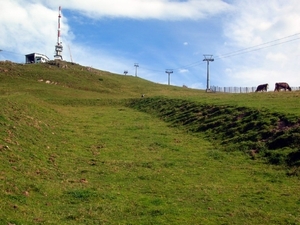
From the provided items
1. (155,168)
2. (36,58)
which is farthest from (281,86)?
(36,58)

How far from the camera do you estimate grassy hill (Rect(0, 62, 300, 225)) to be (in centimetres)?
1278

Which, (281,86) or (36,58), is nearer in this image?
(281,86)

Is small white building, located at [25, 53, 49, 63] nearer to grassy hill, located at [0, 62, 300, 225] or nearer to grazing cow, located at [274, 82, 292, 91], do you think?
grazing cow, located at [274, 82, 292, 91]

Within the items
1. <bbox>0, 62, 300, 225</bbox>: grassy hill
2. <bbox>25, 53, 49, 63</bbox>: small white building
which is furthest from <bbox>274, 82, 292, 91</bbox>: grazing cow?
<bbox>25, 53, 49, 63</bbox>: small white building

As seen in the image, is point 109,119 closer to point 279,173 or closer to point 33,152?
point 33,152

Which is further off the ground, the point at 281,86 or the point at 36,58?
the point at 36,58

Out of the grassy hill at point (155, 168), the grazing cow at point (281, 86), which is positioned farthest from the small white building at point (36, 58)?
the grassy hill at point (155, 168)

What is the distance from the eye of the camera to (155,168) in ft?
65.0

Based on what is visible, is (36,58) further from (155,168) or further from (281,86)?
(155,168)

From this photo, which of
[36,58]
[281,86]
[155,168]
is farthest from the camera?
[36,58]

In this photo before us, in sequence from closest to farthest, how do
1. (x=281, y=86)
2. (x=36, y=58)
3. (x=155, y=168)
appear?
(x=155, y=168) → (x=281, y=86) → (x=36, y=58)

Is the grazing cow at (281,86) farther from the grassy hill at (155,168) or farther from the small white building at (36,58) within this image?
the small white building at (36,58)

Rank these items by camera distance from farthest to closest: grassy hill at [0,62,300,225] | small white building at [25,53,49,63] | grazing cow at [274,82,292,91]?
small white building at [25,53,49,63], grazing cow at [274,82,292,91], grassy hill at [0,62,300,225]

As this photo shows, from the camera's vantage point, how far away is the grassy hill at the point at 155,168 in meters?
12.8
